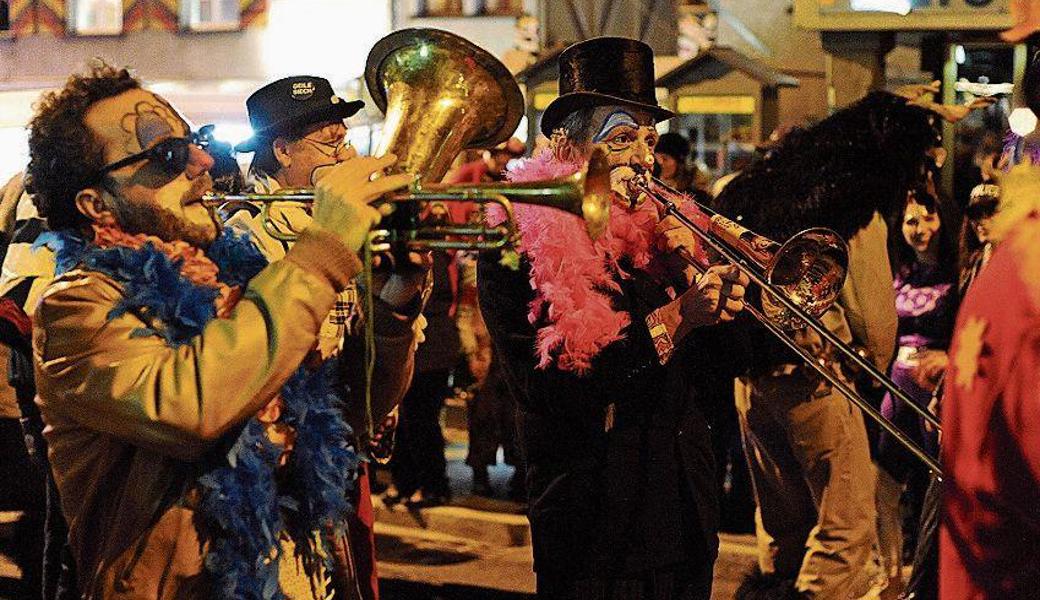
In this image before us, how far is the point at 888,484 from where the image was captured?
6992 mm

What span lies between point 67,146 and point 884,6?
315 inches

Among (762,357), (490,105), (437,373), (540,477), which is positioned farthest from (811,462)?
(437,373)

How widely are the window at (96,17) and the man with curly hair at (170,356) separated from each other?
724 inches

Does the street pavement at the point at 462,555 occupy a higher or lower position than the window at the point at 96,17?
lower

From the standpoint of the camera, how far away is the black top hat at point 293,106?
5.26 meters

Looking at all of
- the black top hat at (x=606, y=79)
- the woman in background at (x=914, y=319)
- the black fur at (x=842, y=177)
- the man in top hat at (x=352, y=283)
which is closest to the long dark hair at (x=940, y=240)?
the woman in background at (x=914, y=319)

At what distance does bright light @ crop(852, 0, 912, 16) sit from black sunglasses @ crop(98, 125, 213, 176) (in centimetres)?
777

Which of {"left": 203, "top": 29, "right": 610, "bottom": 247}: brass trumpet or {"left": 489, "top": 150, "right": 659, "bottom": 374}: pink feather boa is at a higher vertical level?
{"left": 203, "top": 29, "right": 610, "bottom": 247}: brass trumpet

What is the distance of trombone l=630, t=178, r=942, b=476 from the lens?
15.5ft

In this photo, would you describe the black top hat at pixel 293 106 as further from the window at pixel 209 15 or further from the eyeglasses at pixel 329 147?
the window at pixel 209 15

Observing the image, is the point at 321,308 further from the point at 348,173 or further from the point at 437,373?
the point at 437,373

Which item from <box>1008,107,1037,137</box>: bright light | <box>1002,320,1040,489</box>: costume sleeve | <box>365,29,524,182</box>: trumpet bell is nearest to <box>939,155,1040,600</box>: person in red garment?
<box>1002,320,1040,489</box>: costume sleeve

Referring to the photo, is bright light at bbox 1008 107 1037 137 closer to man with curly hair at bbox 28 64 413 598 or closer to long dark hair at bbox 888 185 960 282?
man with curly hair at bbox 28 64 413 598

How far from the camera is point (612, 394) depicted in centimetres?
443
